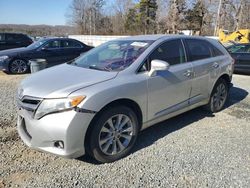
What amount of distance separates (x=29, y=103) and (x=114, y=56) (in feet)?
4.88

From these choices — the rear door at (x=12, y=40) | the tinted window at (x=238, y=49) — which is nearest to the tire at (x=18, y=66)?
the rear door at (x=12, y=40)

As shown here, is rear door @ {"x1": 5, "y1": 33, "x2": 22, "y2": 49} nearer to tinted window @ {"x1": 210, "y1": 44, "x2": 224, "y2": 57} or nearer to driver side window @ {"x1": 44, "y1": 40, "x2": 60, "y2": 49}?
driver side window @ {"x1": 44, "y1": 40, "x2": 60, "y2": 49}

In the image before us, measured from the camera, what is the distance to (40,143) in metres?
2.96

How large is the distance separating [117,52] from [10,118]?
2390 millimetres

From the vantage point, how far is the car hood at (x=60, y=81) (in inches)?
116

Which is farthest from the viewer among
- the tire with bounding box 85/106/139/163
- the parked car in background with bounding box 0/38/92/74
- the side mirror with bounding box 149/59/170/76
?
the parked car in background with bounding box 0/38/92/74

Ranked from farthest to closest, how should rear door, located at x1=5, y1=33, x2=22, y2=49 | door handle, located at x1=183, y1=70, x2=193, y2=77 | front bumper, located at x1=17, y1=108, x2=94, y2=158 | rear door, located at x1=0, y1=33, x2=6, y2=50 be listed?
rear door, located at x1=5, y1=33, x2=22, y2=49 → rear door, located at x1=0, y1=33, x2=6, y2=50 → door handle, located at x1=183, y1=70, x2=193, y2=77 → front bumper, located at x1=17, y1=108, x2=94, y2=158

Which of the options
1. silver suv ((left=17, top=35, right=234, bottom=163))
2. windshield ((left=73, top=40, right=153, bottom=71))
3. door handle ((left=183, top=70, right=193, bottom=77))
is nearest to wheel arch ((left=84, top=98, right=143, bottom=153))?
silver suv ((left=17, top=35, right=234, bottom=163))

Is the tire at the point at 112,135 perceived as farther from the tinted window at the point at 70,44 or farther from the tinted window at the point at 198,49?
the tinted window at the point at 70,44

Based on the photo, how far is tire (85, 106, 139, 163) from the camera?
3059mm

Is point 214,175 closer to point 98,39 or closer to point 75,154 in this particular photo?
point 75,154

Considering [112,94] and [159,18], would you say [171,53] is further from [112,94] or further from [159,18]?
[159,18]

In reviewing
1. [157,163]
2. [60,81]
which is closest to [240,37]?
[157,163]

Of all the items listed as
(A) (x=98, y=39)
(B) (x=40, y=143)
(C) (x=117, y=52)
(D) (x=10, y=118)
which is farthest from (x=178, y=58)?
(A) (x=98, y=39)
